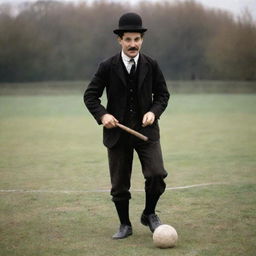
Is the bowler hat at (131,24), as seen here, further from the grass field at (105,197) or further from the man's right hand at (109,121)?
the grass field at (105,197)

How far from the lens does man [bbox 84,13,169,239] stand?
4996mm

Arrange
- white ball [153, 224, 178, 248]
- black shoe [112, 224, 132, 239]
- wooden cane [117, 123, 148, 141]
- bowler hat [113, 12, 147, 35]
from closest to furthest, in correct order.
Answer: white ball [153, 224, 178, 248] → wooden cane [117, 123, 148, 141] → bowler hat [113, 12, 147, 35] → black shoe [112, 224, 132, 239]

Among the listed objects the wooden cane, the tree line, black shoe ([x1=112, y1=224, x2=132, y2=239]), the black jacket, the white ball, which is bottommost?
the tree line

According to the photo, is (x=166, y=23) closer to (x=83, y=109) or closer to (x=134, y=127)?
(x=83, y=109)

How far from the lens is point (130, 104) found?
5035 mm

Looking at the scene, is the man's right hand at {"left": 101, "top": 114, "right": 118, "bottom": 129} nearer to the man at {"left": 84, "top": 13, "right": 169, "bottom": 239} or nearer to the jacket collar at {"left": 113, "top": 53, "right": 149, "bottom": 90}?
the man at {"left": 84, "top": 13, "right": 169, "bottom": 239}

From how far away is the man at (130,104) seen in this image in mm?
4996

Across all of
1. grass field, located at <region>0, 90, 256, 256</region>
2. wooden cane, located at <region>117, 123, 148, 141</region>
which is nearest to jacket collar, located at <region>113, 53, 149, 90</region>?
wooden cane, located at <region>117, 123, 148, 141</region>

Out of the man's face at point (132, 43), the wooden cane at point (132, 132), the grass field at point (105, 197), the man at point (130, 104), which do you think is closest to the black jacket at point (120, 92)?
the man at point (130, 104)

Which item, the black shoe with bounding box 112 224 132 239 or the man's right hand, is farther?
the black shoe with bounding box 112 224 132 239

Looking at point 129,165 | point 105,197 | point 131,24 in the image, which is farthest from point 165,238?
point 105,197

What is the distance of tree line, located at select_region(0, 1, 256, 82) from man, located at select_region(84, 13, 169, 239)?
1024 inches

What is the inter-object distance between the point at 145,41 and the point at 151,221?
32.0 metres

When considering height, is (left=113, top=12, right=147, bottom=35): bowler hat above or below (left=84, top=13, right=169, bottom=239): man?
above
